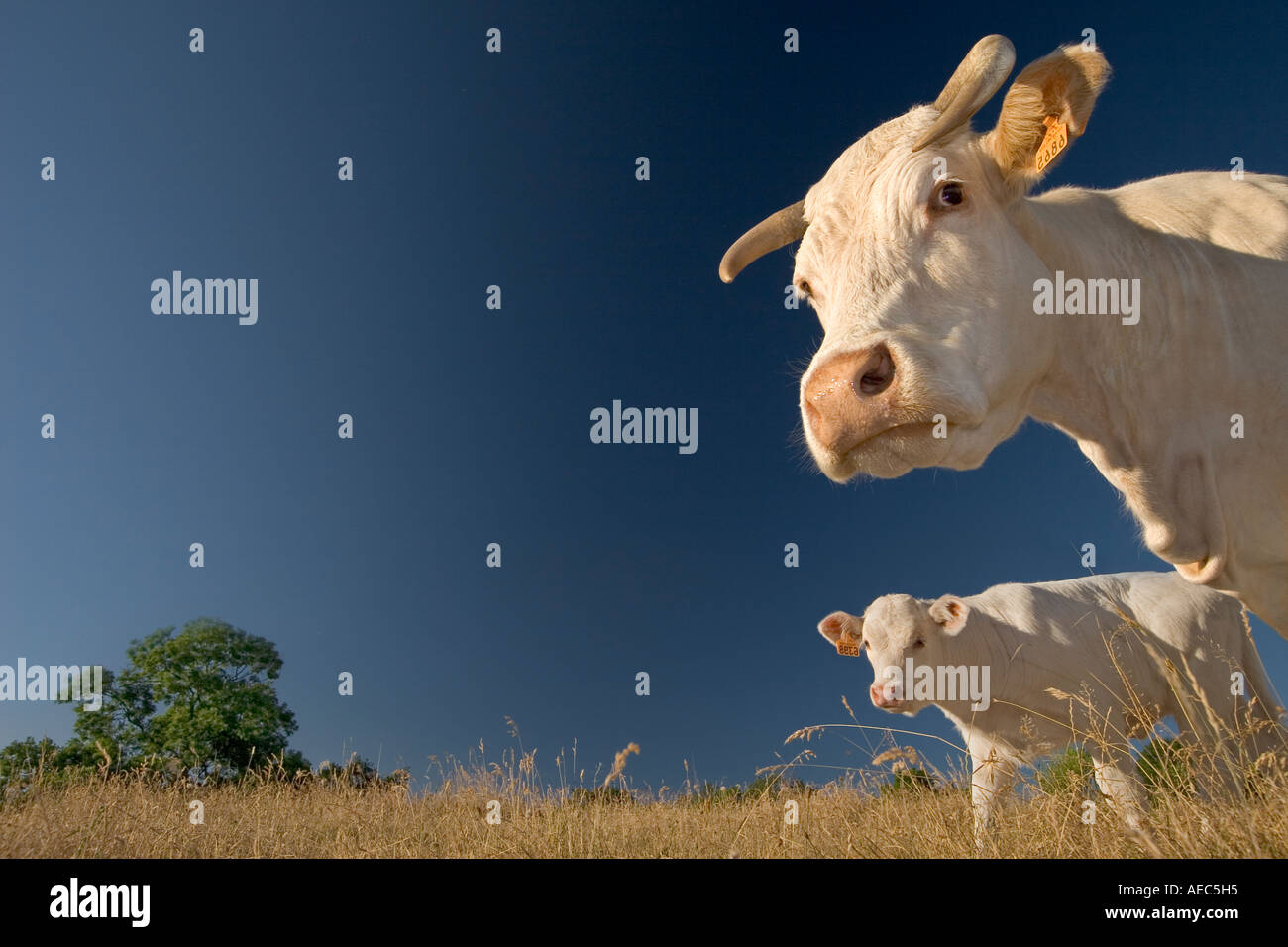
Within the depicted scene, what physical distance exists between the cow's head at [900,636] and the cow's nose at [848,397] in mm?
6900

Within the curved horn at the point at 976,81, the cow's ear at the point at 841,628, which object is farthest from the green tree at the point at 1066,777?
the curved horn at the point at 976,81

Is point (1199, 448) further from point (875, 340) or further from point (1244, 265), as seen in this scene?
point (875, 340)

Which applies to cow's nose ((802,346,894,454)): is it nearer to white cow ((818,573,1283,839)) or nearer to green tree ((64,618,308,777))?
white cow ((818,573,1283,839))

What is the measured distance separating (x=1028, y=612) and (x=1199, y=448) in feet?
21.8

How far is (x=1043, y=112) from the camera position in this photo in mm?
3557

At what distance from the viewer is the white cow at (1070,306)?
3.26 m

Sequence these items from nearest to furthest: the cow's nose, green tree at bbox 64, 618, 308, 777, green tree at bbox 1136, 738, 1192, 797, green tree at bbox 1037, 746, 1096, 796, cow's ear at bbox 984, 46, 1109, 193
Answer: the cow's nose
cow's ear at bbox 984, 46, 1109, 193
green tree at bbox 1136, 738, 1192, 797
green tree at bbox 1037, 746, 1096, 796
green tree at bbox 64, 618, 308, 777

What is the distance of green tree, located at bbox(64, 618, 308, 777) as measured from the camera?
93.6 ft

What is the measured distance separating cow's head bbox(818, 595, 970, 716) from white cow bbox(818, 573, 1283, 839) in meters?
0.01

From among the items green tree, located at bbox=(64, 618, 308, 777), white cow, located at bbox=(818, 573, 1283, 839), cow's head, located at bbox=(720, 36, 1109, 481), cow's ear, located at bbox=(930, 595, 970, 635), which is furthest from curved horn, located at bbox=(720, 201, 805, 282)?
green tree, located at bbox=(64, 618, 308, 777)

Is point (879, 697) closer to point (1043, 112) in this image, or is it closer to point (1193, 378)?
point (1193, 378)

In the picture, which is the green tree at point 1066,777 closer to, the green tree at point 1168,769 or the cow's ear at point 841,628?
the green tree at point 1168,769

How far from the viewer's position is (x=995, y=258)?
133 inches
